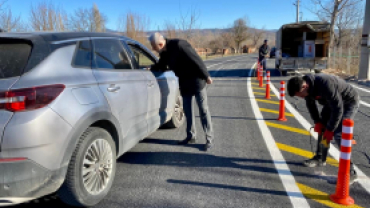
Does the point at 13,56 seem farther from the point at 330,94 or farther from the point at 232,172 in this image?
the point at 330,94

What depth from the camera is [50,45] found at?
287 cm

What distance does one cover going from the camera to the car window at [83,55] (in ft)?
10.3

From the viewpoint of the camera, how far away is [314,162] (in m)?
4.18

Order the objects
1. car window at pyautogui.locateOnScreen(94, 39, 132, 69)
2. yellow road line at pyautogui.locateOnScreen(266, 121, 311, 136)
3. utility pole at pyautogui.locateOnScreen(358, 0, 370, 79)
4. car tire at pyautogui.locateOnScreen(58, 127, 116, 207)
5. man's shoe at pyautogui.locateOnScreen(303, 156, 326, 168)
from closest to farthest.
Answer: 1. car tire at pyautogui.locateOnScreen(58, 127, 116, 207)
2. car window at pyautogui.locateOnScreen(94, 39, 132, 69)
3. man's shoe at pyautogui.locateOnScreen(303, 156, 326, 168)
4. yellow road line at pyautogui.locateOnScreen(266, 121, 311, 136)
5. utility pole at pyautogui.locateOnScreen(358, 0, 370, 79)

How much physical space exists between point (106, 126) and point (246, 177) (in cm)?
191

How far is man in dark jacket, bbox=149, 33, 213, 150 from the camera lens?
182 inches

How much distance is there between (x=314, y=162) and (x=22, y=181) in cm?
363

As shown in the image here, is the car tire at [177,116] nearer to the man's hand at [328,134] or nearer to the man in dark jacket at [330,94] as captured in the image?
the man in dark jacket at [330,94]

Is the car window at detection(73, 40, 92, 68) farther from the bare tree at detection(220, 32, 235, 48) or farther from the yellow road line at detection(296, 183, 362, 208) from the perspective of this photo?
the bare tree at detection(220, 32, 235, 48)

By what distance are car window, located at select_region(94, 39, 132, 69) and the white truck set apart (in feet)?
46.0

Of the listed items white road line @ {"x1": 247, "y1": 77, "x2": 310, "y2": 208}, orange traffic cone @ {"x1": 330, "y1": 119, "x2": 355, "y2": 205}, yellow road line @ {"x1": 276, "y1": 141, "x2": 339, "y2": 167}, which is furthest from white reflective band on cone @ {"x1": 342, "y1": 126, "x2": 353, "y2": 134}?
yellow road line @ {"x1": 276, "y1": 141, "x2": 339, "y2": 167}

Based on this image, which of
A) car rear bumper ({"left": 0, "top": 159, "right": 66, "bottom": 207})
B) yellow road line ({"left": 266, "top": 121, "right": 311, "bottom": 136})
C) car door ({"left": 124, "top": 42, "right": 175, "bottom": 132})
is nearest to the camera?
car rear bumper ({"left": 0, "top": 159, "right": 66, "bottom": 207})

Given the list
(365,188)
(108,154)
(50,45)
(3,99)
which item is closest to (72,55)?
(50,45)

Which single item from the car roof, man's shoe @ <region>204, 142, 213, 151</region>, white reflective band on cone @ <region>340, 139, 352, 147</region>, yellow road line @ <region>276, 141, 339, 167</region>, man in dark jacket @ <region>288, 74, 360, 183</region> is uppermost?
the car roof
